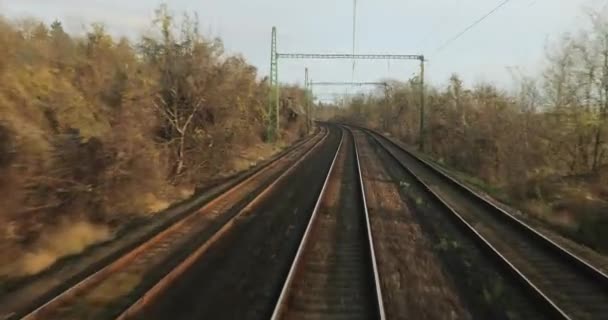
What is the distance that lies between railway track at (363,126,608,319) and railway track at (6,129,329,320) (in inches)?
239

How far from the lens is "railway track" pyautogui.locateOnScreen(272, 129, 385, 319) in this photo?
26.2 ft

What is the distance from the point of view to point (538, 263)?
10.8m

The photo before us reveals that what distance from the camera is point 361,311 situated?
800 centimetres

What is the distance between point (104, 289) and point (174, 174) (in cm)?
1413

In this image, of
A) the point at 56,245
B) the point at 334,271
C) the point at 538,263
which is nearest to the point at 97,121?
the point at 56,245

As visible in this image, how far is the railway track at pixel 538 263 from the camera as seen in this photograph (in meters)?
8.36

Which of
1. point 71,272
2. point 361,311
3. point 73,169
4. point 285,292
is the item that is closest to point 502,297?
point 361,311

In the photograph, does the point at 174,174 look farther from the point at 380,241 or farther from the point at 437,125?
the point at 437,125

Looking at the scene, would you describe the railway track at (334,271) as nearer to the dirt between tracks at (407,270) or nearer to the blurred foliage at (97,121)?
the dirt between tracks at (407,270)

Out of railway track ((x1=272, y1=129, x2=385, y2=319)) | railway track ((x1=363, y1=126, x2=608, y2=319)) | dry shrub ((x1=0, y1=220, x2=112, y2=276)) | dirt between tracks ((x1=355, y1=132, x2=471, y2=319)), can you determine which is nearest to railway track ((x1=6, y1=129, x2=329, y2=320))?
dry shrub ((x1=0, y1=220, x2=112, y2=276))

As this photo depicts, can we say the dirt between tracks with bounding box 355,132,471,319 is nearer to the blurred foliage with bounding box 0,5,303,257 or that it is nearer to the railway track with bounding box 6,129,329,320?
the railway track with bounding box 6,129,329,320

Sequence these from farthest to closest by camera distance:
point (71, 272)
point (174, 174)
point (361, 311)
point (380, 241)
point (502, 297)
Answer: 1. point (174, 174)
2. point (380, 241)
3. point (71, 272)
4. point (502, 297)
5. point (361, 311)

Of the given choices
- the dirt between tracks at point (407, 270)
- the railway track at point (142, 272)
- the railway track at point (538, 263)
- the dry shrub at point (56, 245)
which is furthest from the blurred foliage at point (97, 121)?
the railway track at point (538, 263)

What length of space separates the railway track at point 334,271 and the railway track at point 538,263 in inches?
100
